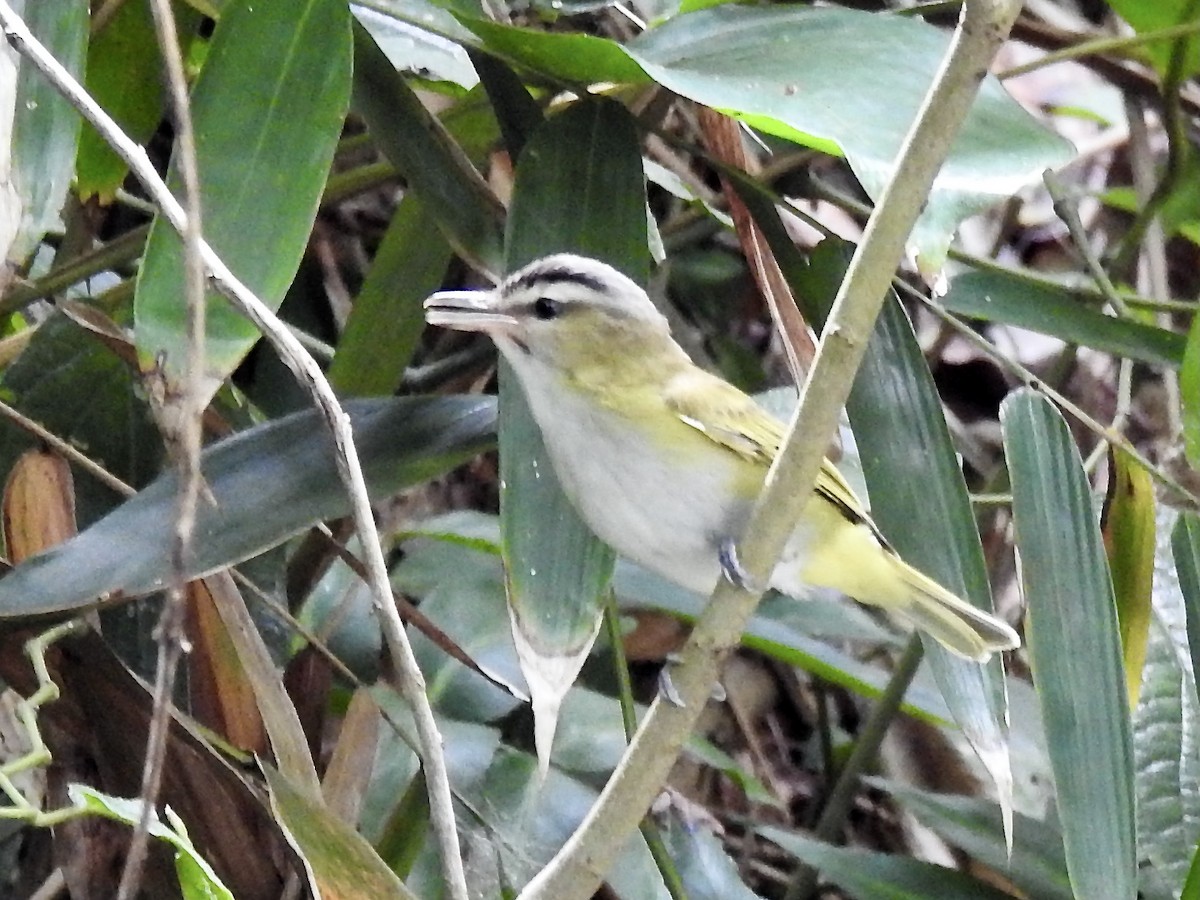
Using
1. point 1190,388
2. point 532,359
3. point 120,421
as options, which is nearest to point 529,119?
point 532,359

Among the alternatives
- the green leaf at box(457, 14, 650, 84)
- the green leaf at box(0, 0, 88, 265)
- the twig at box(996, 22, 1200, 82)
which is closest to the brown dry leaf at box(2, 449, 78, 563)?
the green leaf at box(0, 0, 88, 265)

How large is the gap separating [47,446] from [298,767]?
1.07 feet

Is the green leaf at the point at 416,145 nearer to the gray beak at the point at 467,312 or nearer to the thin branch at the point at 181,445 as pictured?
the gray beak at the point at 467,312

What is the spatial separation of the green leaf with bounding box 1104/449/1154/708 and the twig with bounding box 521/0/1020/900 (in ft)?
1.38

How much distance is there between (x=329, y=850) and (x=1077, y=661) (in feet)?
1.75

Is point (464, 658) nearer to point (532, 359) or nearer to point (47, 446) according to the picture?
point (532, 359)

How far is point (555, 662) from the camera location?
888mm

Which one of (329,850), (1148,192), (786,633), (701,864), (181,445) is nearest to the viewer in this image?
(181,445)

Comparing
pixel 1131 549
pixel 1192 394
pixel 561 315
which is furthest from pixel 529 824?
pixel 1192 394

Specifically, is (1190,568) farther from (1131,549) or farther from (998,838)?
(998,838)

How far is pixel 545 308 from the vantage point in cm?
104

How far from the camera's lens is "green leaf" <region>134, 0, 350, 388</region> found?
785mm

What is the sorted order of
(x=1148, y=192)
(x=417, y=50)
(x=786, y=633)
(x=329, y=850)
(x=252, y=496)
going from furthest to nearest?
(x=1148, y=192) < (x=786, y=633) < (x=417, y=50) < (x=252, y=496) < (x=329, y=850)

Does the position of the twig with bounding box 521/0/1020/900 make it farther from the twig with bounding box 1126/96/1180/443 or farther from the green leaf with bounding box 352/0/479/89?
the twig with bounding box 1126/96/1180/443
